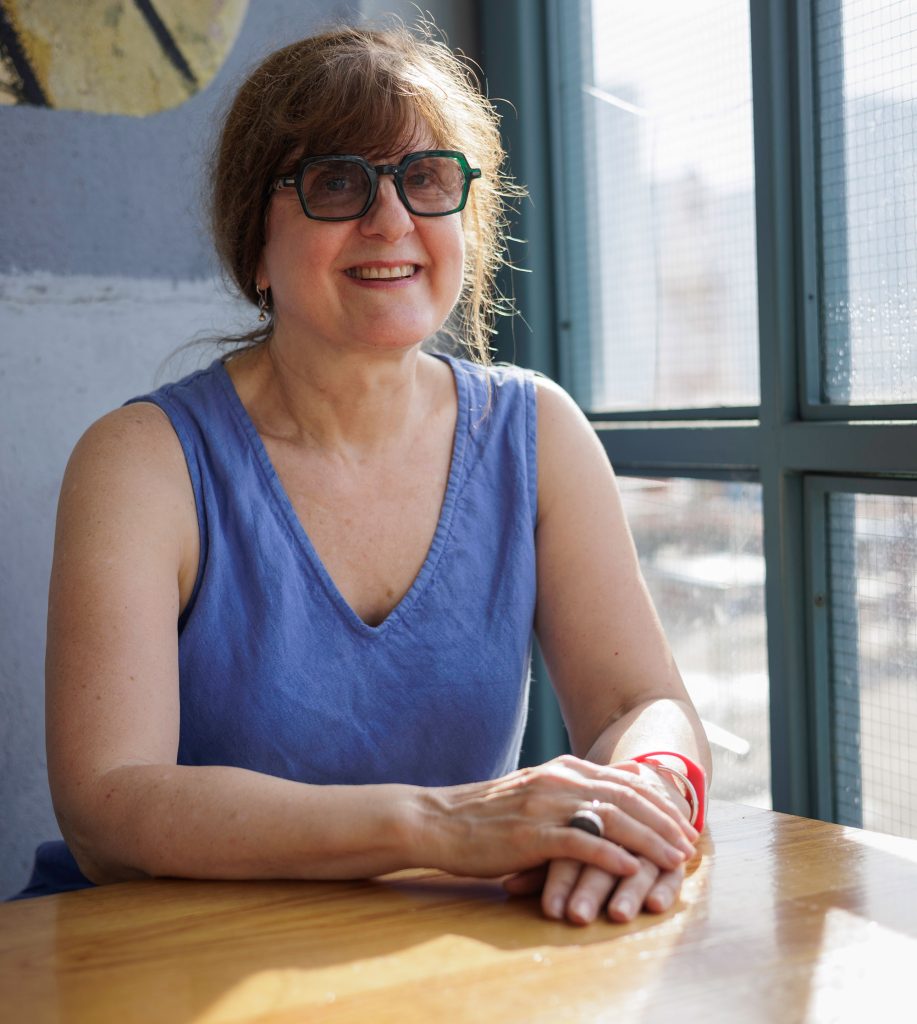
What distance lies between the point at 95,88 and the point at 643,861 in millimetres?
1829

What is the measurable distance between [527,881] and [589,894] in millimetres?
73

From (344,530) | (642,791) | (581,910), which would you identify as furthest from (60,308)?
(581,910)

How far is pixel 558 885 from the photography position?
108 centimetres

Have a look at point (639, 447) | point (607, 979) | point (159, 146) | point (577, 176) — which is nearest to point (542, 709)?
point (639, 447)

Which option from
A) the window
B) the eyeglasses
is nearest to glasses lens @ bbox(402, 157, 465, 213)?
the eyeglasses

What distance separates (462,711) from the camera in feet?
5.43

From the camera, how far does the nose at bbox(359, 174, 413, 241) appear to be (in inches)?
62.4

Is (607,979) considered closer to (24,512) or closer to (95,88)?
(24,512)

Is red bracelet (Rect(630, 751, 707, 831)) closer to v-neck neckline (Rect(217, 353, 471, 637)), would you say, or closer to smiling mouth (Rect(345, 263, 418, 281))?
v-neck neckline (Rect(217, 353, 471, 637))

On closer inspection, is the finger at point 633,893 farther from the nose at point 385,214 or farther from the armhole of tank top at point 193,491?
the nose at point 385,214

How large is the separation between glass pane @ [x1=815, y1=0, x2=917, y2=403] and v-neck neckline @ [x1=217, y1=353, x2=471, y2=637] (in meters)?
0.65

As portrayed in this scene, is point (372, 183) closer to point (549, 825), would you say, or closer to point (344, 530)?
point (344, 530)

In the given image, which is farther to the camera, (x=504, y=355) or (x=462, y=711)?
(x=504, y=355)

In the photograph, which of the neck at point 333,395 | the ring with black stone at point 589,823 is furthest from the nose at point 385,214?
the ring with black stone at point 589,823
